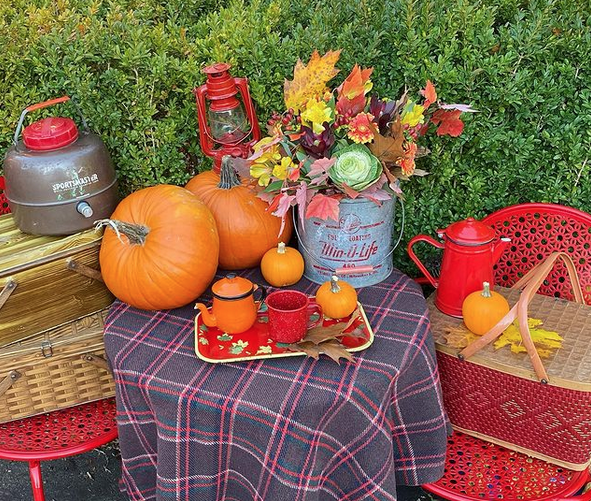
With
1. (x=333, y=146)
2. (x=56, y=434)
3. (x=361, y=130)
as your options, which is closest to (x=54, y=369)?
(x=56, y=434)

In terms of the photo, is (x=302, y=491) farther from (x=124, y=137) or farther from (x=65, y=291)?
(x=124, y=137)

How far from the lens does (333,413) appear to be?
1700 mm

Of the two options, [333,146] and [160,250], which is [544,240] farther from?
[160,250]

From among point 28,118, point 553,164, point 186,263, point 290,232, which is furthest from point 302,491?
point 28,118

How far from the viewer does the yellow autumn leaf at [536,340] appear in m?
2.07

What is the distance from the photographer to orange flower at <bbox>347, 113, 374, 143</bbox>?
192 cm

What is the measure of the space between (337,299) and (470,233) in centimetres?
54

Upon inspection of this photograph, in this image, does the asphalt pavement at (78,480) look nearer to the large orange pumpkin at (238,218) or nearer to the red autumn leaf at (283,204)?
the large orange pumpkin at (238,218)

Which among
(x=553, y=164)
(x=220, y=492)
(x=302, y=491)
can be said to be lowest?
(x=220, y=492)

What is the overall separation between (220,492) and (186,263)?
2.26 feet

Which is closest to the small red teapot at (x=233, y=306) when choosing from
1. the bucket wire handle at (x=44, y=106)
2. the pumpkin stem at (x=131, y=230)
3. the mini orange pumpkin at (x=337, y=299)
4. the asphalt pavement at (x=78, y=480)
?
the mini orange pumpkin at (x=337, y=299)

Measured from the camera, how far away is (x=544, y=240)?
2.50 m

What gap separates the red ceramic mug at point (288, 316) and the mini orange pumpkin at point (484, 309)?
1.75 ft

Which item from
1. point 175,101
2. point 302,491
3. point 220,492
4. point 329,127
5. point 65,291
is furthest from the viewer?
point 175,101
